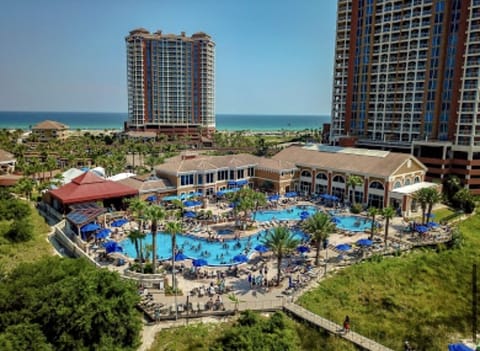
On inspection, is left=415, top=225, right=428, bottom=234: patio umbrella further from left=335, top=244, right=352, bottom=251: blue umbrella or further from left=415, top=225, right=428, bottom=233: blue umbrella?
left=335, top=244, right=352, bottom=251: blue umbrella

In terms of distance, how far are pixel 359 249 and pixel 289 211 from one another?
1608 cm

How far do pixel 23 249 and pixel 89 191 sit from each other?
12.5 m

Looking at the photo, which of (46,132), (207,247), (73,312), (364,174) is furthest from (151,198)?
(46,132)

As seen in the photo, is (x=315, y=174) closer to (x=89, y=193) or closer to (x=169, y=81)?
(x=89, y=193)

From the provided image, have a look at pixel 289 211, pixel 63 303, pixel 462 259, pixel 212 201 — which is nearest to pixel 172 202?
pixel 212 201

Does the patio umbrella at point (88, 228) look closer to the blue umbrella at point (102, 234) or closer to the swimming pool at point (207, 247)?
the blue umbrella at point (102, 234)

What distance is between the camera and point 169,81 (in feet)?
433

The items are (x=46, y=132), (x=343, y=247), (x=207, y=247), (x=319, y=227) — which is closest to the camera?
(x=319, y=227)

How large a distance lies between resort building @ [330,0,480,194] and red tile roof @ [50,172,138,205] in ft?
157

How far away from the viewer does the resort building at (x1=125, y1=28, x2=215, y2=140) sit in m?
129

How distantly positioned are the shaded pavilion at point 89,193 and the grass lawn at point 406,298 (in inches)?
1241

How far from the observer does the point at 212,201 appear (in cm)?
5909

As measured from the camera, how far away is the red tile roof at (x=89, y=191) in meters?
47.9

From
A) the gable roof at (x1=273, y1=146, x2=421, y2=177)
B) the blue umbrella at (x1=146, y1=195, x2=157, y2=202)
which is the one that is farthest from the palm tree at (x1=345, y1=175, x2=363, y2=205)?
the blue umbrella at (x1=146, y1=195, x2=157, y2=202)
